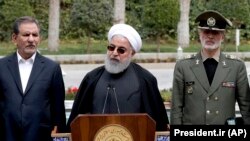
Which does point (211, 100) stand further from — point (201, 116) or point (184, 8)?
point (184, 8)

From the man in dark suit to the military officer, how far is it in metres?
0.86

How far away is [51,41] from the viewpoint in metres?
23.2

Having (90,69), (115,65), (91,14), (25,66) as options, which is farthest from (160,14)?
(115,65)

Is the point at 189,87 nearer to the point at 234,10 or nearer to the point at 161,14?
the point at 161,14

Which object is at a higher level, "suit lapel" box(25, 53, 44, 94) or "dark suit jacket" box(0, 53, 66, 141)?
"suit lapel" box(25, 53, 44, 94)

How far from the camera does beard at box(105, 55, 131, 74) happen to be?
436cm

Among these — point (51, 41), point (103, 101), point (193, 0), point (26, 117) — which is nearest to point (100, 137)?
point (103, 101)

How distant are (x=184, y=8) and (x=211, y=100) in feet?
62.0

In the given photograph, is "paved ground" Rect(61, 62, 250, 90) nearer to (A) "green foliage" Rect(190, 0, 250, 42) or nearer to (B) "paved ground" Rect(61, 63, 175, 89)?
(B) "paved ground" Rect(61, 63, 175, 89)

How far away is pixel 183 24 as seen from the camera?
23.7 metres

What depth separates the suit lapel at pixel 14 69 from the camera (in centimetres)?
473

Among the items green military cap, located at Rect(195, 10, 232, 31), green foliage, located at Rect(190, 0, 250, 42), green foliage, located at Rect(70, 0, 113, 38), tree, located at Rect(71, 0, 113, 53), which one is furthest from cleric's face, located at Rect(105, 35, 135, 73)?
green foliage, located at Rect(190, 0, 250, 42)

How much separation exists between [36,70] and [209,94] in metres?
1.24

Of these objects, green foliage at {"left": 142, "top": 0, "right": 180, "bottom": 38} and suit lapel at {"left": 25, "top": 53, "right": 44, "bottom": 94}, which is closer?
suit lapel at {"left": 25, "top": 53, "right": 44, "bottom": 94}
